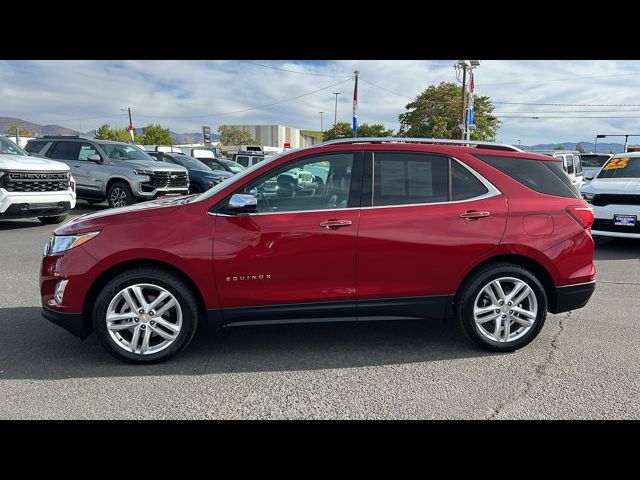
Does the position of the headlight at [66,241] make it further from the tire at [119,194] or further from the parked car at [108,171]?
the tire at [119,194]

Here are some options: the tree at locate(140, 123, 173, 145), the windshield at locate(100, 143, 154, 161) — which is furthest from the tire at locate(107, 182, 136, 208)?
the tree at locate(140, 123, 173, 145)

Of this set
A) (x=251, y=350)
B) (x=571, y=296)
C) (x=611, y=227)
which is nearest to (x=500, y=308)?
(x=571, y=296)

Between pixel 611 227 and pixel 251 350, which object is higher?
pixel 611 227

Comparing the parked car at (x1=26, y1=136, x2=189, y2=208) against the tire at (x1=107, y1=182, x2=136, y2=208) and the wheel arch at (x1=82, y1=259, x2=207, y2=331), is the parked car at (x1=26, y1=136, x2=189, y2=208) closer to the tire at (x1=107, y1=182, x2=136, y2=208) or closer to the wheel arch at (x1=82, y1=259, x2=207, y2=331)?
the tire at (x1=107, y1=182, x2=136, y2=208)

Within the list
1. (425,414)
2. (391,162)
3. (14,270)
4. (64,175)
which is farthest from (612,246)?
(64,175)

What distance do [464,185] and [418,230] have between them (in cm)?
58

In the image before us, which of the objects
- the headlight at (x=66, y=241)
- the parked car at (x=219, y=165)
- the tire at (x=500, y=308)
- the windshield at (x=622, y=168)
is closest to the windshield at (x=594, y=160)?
the windshield at (x=622, y=168)

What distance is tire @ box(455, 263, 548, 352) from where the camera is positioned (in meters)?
3.91

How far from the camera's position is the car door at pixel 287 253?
3662 millimetres

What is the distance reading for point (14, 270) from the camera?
6645mm

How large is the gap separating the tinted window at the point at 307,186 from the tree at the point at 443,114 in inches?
1815

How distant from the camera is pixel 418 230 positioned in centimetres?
379

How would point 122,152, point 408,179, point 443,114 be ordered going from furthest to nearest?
point 443,114 < point 122,152 < point 408,179

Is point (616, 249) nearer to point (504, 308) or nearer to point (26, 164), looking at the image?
point (504, 308)
